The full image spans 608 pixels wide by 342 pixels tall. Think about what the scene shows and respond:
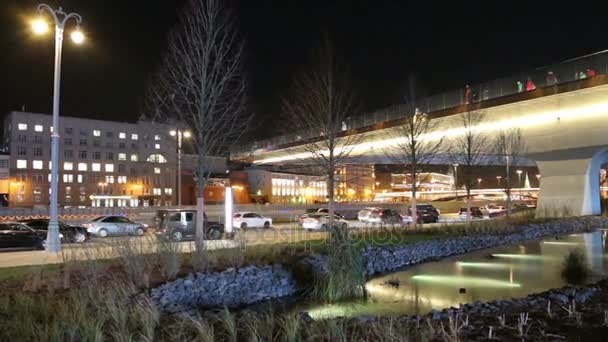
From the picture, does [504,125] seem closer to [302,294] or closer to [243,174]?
[302,294]

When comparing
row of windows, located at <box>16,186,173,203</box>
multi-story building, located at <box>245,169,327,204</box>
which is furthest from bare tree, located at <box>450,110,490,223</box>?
row of windows, located at <box>16,186,173,203</box>

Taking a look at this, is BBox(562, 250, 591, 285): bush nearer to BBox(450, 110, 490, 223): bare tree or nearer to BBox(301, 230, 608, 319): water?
BBox(301, 230, 608, 319): water

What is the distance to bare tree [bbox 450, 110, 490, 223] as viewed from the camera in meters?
35.1

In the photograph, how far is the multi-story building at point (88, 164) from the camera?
106m

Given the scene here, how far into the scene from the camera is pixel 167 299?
40.2 ft

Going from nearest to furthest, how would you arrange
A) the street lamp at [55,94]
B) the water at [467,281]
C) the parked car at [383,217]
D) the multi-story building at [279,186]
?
1. the water at [467,281]
2. the street lamp at [55,94]
3. the parked car at [383,217]
4. the multi-story building at [279,186]

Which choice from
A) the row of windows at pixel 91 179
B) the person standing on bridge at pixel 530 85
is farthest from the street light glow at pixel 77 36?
the row of windows at pixel 91 179

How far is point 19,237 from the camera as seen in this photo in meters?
23.6

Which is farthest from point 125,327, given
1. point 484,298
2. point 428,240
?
point 428,240

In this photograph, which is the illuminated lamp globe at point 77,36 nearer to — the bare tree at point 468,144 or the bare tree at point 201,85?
the bare tree at point 201,85

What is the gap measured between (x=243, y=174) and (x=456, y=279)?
7659 cm

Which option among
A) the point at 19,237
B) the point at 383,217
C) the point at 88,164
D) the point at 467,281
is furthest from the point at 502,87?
the point at 88,164

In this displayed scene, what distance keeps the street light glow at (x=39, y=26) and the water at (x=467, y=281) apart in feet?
45.1

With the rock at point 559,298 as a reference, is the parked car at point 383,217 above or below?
above
